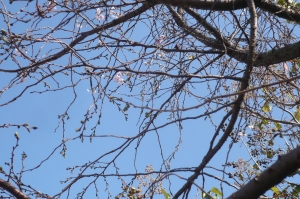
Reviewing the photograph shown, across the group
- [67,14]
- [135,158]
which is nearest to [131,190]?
[135,158]

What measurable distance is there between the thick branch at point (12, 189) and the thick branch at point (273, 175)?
104 cm

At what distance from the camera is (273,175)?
4.50 feet

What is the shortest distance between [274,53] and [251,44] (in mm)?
511

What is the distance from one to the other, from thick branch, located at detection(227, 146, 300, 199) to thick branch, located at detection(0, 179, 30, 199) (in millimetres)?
1040

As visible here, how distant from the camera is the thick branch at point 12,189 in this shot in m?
1.96

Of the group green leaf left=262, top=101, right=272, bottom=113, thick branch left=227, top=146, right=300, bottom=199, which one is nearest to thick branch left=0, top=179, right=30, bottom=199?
thick branch left=227, top=146, right=300, bottom=199

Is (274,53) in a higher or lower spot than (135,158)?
higher

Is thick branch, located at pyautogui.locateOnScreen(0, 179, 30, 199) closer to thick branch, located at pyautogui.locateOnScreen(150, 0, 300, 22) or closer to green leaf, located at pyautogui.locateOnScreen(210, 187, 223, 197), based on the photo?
green leaf, located at pyautogui.locateOnScreen(210, 187, 223, 197)

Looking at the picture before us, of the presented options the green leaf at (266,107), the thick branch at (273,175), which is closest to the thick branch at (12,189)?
the thick branch at (273,175)

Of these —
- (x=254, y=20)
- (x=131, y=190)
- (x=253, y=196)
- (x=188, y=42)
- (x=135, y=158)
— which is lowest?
(x=253, y=196)

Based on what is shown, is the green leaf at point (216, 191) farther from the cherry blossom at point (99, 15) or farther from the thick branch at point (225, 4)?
the cherry blossom at point (99, 15)

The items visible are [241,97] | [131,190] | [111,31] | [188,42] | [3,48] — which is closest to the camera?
[241,97]

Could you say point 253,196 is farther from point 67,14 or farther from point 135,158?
point 67,14

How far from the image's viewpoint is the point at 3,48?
259 cm
